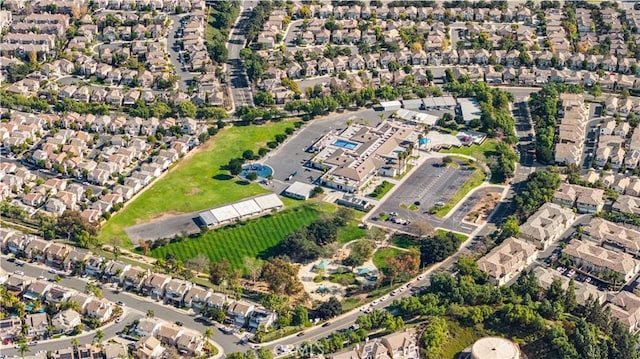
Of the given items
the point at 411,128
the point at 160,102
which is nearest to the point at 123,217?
the point at 160,102

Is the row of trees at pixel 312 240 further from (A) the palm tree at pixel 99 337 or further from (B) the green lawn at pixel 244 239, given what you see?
(A) the palm tree at pixel 99 337

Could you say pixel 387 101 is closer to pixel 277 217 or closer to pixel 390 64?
pixel 390 64

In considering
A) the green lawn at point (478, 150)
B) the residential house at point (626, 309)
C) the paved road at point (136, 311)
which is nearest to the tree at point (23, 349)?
the paved road at point (136, 311)

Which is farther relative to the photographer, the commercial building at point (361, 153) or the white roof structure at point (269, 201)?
the commercial building at point (361, 153)

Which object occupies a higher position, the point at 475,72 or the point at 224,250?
the point at 475,72

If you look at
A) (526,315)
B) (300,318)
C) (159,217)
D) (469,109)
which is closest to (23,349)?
(300,318)

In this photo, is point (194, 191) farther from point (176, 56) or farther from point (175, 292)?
point (176, 56)

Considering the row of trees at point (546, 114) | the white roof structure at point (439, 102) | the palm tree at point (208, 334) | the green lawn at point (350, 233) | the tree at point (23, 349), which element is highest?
the row of trees at point (546, 114)
